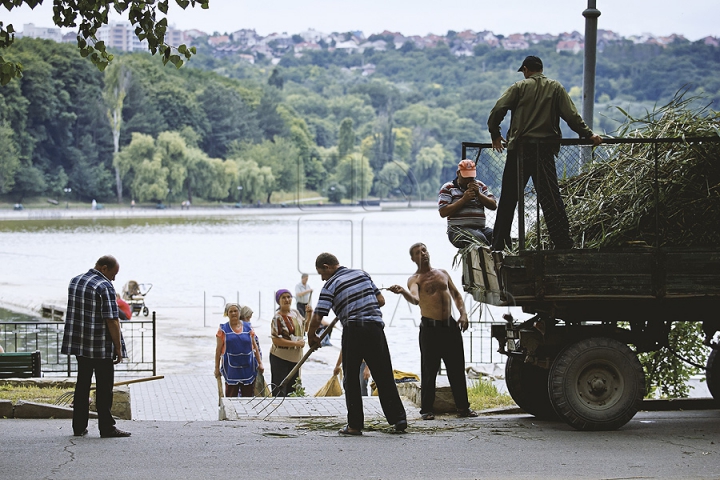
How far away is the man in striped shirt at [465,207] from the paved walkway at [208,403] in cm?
215

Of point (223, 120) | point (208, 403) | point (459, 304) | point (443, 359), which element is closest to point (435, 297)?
point (459, 304)

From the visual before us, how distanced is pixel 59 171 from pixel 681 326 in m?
132

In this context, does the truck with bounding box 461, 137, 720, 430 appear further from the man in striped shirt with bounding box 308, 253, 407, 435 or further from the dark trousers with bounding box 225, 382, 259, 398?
the dark trousers with bounding box 225, 382, 259, 398

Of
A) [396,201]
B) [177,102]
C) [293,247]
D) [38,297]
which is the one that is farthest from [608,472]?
[177,102]

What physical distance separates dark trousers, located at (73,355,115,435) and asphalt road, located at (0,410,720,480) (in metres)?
0.18

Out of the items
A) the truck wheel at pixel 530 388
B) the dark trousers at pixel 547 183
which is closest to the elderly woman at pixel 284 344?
the truck wheel at pixel 530 388

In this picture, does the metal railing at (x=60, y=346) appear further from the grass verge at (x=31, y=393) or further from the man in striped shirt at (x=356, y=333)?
the man in striped shirt at (x=356, y=333)

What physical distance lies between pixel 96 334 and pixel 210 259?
76.3 metres

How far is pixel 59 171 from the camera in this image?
135 metres

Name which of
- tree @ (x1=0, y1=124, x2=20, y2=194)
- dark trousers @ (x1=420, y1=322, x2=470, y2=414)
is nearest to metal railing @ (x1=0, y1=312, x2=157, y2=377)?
dark trousers @ (x1=420, y1=322, x2=470, y2=414)

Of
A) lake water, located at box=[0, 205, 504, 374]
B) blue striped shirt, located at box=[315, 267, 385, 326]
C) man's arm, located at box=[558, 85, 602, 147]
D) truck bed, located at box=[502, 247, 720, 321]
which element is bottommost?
lake water, located at box=[0, 205, 504, 374]

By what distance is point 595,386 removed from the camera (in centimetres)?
912

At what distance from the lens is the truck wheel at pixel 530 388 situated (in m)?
10.1

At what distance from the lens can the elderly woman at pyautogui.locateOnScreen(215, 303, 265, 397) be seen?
12.9 metres
